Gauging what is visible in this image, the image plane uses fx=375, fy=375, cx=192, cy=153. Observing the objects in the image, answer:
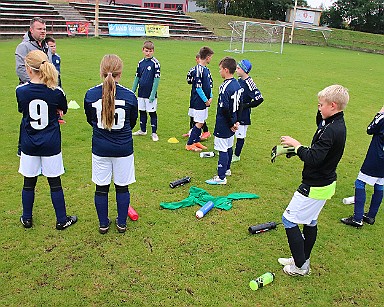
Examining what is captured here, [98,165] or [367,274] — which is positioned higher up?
[98,165]

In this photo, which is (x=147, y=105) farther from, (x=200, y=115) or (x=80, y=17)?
(x=80, y=17)

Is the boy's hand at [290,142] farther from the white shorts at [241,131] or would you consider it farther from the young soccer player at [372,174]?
the white shorts at [241,131]

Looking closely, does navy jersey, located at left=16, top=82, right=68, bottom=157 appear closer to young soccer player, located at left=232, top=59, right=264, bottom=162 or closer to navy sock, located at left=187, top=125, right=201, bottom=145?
young soccer player, located at left=232, top=59, right=264, bottom=162

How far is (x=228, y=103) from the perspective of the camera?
6004mm

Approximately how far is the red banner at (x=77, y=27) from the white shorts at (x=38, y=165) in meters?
27.7

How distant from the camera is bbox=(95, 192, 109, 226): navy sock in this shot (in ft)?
15.5

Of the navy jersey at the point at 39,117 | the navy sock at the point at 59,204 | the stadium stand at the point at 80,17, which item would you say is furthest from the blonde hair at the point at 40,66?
the stadium stand at the point at 80,17

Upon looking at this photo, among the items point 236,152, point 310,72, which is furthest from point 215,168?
point 310,72

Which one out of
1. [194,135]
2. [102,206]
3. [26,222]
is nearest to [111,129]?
[102,206]

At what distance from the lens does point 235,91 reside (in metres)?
5.98

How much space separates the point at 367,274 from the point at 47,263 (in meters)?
3.76

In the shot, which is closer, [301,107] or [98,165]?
[98,165]

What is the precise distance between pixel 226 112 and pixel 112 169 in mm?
2228

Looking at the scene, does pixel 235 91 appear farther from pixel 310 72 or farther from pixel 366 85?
pixel 310 72
